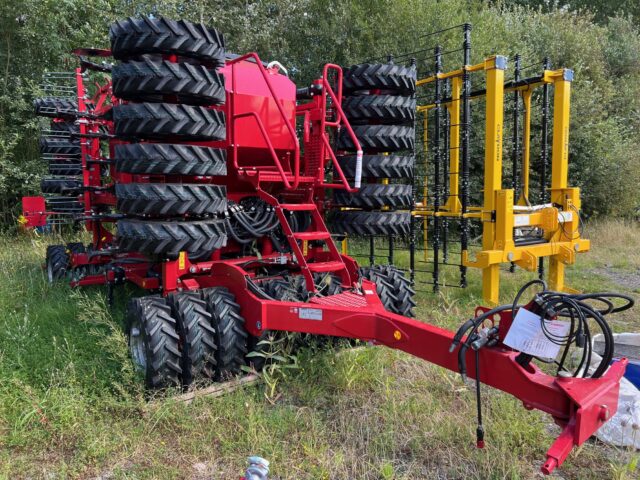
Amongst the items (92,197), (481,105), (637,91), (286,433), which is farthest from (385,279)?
(637,91)

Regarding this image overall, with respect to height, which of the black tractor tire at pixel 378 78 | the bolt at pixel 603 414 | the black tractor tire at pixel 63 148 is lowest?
the bolt at pixel 603 414

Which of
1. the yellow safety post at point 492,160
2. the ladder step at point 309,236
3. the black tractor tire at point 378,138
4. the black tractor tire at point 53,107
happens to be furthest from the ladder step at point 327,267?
the black tractor tire at point 53,107

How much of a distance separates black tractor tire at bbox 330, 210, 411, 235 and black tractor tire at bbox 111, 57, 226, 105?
185cm

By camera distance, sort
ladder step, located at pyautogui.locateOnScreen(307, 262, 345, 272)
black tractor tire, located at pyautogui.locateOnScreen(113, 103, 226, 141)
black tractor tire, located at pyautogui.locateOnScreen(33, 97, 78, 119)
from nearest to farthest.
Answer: black tractor tire, located at pyautogui.locateOnScreen(113, 103, 226, 141)
ladder step, located at pyautogui.locateOnScreen(307, 262, 345, 272)
black tractor tire, located at pyautogui.locateOnScreen(33, 97, 78, 119)

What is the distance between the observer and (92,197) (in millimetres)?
6504

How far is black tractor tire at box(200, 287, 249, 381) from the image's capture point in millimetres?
3738

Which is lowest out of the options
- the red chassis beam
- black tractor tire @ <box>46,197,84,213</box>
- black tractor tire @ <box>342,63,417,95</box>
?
the red chassis beam

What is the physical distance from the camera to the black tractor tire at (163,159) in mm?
3596

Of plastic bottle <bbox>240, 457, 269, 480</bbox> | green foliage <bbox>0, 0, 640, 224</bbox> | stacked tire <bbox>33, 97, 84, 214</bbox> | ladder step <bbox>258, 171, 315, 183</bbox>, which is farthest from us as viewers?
green foliage <bbox>0, 0, 640, 224</bbox>

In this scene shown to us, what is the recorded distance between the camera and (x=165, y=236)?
3.66 meters

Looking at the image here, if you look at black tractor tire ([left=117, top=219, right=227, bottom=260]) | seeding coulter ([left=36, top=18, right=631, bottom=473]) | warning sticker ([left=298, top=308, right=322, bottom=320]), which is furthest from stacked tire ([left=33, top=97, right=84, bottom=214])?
warning sticker ([left=298, top=308, right=322, bottom=320])

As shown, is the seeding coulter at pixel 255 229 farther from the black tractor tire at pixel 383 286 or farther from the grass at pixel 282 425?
the grass at pixel 282 425

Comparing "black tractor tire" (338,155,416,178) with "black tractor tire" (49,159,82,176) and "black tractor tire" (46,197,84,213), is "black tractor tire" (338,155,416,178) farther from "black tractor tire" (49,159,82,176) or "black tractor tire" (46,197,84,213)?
"black tractor tire" (49,159,82,176)

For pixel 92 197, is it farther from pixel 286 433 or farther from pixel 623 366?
pixel 623 366
